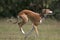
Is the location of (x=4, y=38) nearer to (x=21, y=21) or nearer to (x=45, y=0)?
(x=21, y=21)

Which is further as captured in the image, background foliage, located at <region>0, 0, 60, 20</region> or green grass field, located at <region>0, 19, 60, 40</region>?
background foliage, located at <region>0, 0, 60, 20</region>

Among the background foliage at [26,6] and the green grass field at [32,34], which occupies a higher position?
the green grass field at [32,34]

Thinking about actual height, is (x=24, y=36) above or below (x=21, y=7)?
above

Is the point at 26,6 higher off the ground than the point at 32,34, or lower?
lower

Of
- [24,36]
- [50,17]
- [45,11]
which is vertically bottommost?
[50,17]

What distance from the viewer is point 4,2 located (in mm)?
22688

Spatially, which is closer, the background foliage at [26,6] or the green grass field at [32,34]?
the green grass field at [32,34]

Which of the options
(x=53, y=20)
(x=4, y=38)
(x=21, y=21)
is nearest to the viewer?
(x=4, y=38)

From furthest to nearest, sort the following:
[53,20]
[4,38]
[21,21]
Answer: [53,20] → [21,21] → [4,38]

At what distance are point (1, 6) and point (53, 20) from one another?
12.7 feet

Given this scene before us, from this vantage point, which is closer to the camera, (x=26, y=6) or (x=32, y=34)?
(x=32, y=34)

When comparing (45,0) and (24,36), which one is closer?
(24,36)

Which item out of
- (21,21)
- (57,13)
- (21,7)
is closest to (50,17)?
(57,13)

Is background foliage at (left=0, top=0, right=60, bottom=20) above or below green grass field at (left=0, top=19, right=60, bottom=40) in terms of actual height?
below
